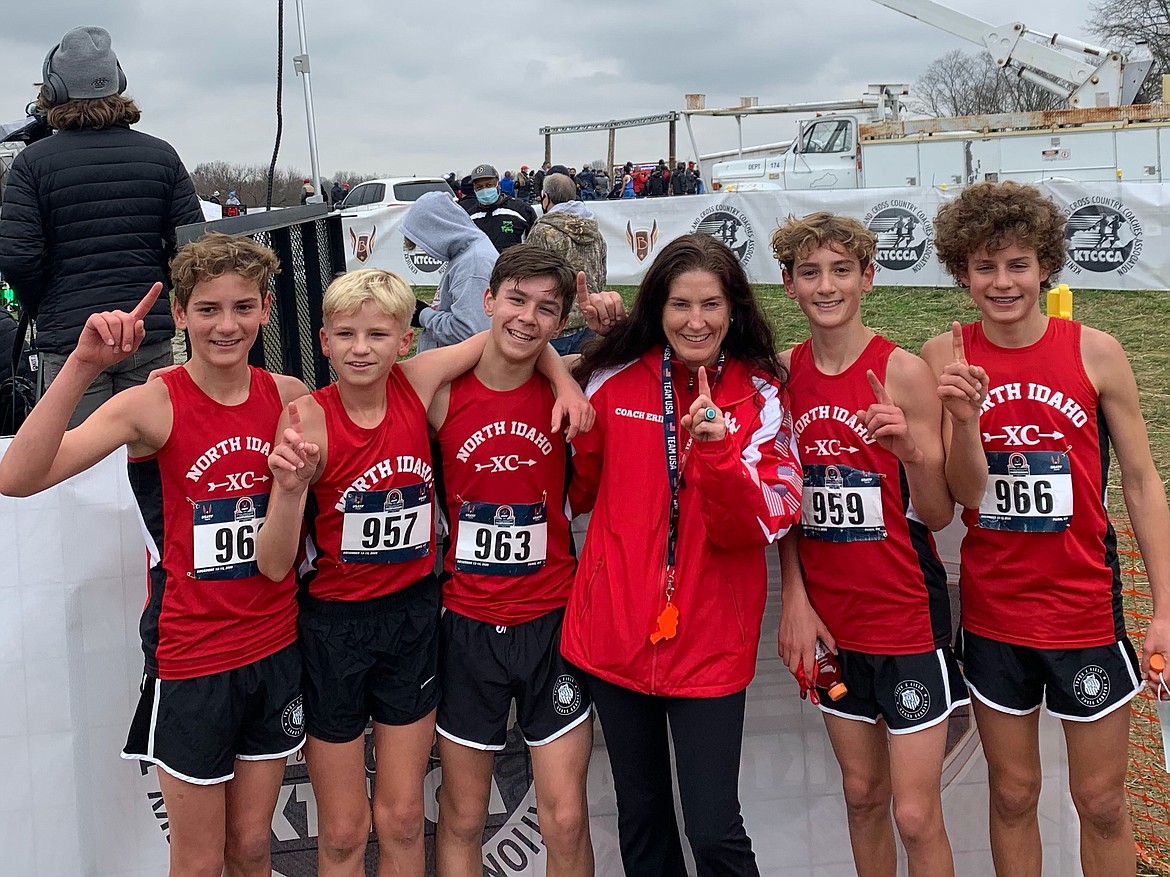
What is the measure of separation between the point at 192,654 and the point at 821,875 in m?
1.98

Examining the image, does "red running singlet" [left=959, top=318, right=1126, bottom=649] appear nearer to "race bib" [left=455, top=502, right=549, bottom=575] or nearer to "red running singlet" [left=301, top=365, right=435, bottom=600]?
"race bib" [left=455, top=502, right=549, bottom=575]

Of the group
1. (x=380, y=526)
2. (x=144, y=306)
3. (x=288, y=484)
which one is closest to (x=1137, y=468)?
(x=380, y=526)

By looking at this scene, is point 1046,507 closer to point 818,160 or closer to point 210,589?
point 210,589

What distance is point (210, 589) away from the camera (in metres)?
2.59

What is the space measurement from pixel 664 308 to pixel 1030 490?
1.03 m

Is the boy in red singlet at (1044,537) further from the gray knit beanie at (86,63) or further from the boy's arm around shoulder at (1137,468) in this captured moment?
the gray knit beanie at (86,63)

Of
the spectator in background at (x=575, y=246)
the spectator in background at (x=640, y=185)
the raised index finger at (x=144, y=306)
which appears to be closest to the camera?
the raised index finger at (x=144, y=306)

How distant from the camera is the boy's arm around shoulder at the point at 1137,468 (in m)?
2.70

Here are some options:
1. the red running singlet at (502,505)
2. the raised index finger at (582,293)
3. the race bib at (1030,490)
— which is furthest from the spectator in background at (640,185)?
the race bib at (1030,490)

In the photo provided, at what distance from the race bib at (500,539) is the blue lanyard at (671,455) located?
373 millimetres

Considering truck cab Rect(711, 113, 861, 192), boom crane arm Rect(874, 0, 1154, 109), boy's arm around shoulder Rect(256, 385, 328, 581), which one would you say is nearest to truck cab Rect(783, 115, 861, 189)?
truck cab Rect(711, 113, 861, 192)

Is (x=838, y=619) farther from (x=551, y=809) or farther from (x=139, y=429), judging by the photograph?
(x=139, y=429)

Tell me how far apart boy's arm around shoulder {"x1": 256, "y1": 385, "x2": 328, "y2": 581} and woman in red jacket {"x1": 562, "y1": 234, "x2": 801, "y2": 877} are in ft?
2.22

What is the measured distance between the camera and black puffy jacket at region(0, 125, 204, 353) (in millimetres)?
3820
